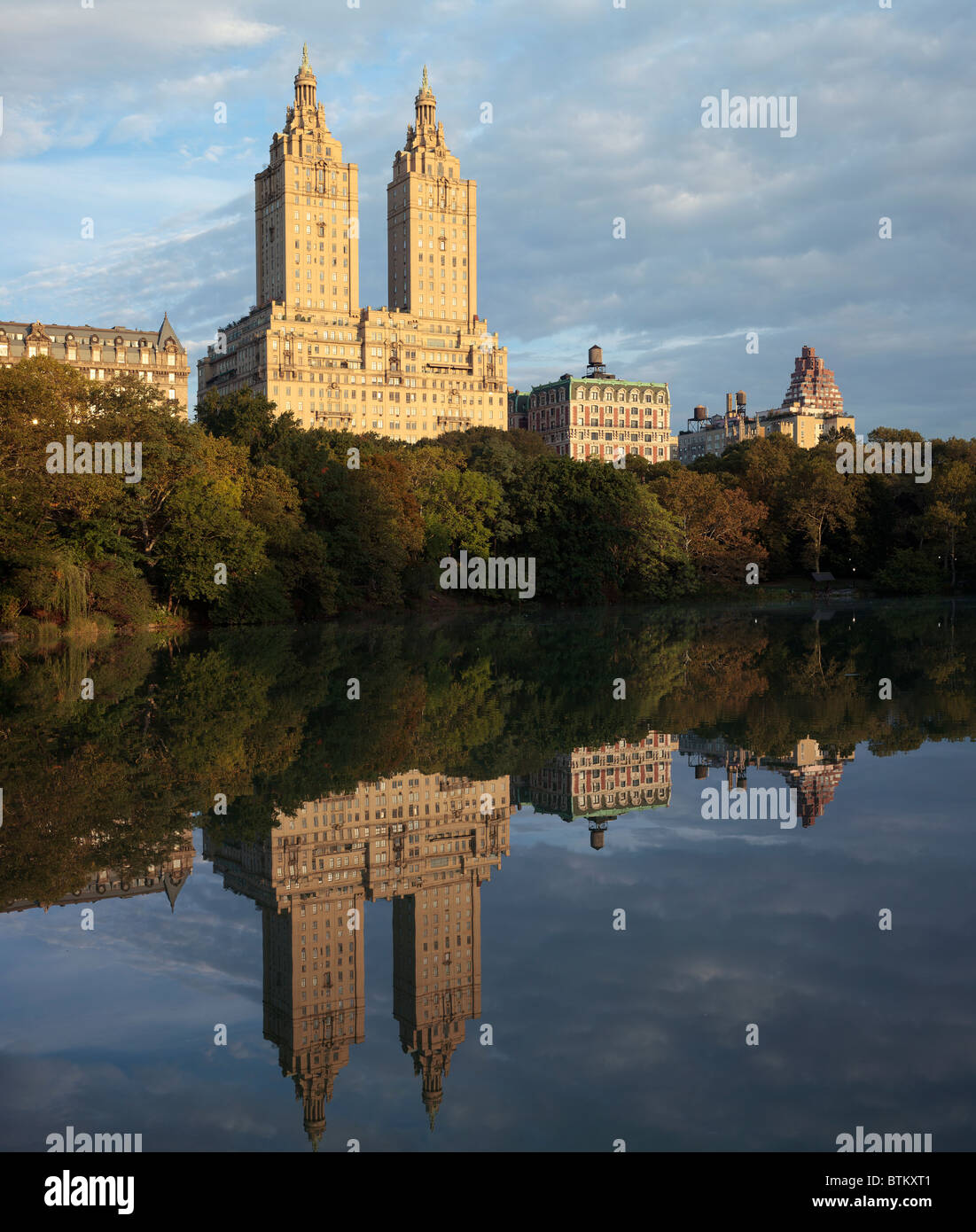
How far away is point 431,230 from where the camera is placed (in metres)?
169

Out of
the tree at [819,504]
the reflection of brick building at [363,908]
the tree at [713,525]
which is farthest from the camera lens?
the tree at [819,504]

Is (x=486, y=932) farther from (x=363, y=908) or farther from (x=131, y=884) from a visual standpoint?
(x=131, y=884)

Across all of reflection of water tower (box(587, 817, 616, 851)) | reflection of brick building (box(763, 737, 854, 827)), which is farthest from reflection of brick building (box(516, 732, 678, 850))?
reflection of brick building (box(763, 737, 854, 827))

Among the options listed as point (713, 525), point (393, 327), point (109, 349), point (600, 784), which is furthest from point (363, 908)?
point (393, 327)

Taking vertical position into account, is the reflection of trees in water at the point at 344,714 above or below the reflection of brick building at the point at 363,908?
above

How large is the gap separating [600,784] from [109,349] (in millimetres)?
126757

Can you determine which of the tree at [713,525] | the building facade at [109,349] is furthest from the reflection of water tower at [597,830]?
the building facade at [109,349]

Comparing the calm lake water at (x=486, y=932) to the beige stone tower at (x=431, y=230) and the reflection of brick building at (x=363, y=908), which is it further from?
the beige stone tower at (x=431, y=230)

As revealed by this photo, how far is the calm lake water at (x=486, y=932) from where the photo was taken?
5.78 meters

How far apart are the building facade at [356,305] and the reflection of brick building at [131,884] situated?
13983 centimetres

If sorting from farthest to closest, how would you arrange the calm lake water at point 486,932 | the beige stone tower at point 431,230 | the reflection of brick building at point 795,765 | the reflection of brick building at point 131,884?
1. the beige stone tower at point 431,230
2. the reflection of brick building at point 795,765
3. the reflection of brick building at point 131,884
4. the calm lake water at point 486,932

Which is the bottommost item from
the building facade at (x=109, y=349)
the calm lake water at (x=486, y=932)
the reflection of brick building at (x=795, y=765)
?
the calm lake water at (x=486, y=932)

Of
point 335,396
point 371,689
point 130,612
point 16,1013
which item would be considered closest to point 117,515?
point 130,612
